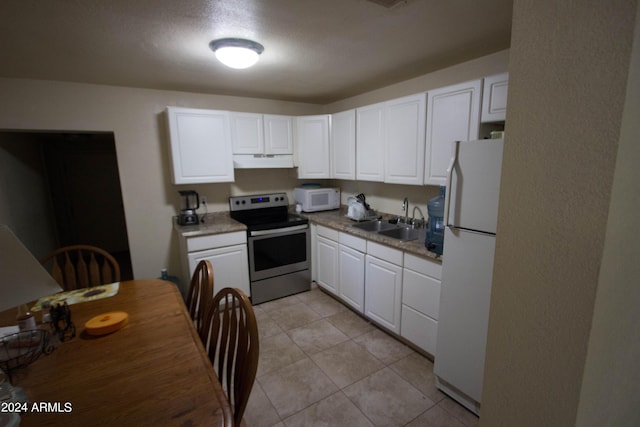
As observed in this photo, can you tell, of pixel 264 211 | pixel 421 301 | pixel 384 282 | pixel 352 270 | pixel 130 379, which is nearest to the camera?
pixel 130 379

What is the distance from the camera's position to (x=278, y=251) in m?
3.13

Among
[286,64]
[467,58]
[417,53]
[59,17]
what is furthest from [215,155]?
[467,58]

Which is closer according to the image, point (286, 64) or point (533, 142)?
point (533, 142)

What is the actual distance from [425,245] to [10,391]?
2.12 meters

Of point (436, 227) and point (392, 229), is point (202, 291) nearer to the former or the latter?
point (436, 227)

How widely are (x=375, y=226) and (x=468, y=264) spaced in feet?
4.61

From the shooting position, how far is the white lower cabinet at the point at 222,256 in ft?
8.94

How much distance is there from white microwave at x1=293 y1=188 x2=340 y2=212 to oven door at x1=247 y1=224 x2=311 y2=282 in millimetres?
367

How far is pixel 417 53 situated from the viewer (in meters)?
2.12

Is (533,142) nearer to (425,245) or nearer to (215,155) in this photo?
(425,245)

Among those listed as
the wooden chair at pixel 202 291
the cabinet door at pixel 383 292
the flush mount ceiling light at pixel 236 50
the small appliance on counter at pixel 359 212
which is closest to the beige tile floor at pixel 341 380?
the cabinet door at pixel 383 292

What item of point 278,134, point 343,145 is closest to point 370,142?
point 343,145

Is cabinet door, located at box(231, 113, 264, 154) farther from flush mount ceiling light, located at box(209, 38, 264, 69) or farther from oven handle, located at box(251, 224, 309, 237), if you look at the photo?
flush mount ceiling light, located at box(209, 38, 264, 69)

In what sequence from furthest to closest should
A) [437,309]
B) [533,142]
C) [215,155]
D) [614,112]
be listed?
[215,155] < [437,309] < [533,142] < [614,112]
